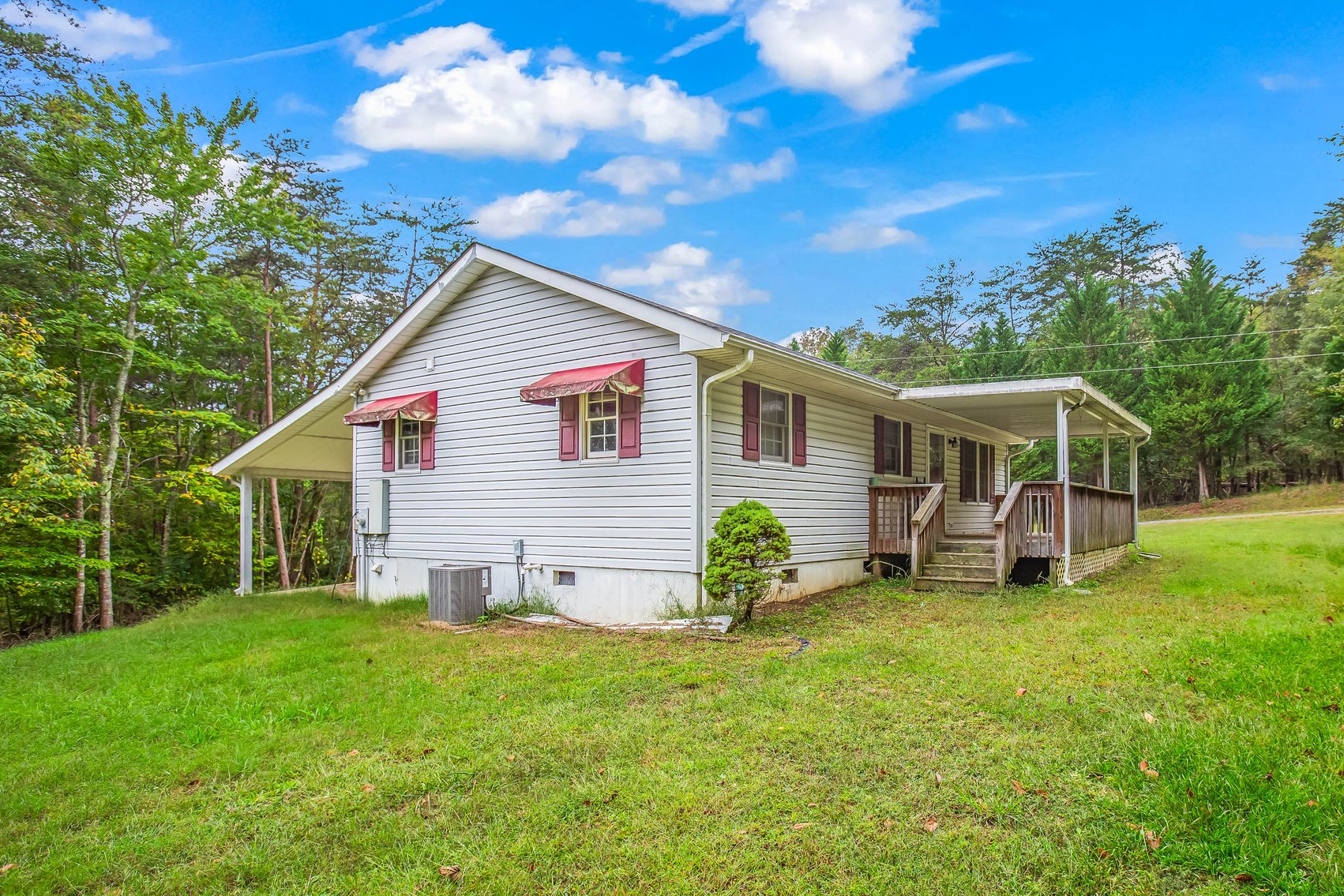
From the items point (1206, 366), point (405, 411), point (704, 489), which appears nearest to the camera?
point (704, 489)

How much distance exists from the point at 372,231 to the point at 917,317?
29998 millimetres

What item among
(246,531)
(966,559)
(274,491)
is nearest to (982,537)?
(966,559)

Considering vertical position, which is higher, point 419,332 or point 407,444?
point 419,332

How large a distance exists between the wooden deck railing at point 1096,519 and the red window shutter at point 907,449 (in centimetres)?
277

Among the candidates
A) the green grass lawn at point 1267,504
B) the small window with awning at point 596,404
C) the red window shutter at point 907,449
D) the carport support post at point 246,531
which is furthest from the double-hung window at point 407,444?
the green grass lawn at point 1267,504

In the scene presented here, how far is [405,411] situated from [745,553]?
621 cm

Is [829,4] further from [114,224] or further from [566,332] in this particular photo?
[114,224]

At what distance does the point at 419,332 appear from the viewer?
11.5 m

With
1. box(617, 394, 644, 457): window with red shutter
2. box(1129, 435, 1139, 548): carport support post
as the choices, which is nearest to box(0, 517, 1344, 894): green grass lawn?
box(617, 394, 644, 457): window with red shutter

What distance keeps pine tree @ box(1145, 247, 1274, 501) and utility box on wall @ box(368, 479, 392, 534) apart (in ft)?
94.5

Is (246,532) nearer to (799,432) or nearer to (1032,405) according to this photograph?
(799,432)

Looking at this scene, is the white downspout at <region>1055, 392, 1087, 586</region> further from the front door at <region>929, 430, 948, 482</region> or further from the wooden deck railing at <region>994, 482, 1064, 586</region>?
the front door at <region>929, 430, 948, 482</region>

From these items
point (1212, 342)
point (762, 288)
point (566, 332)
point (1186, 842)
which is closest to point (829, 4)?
point (566, 332)

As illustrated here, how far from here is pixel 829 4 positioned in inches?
458
